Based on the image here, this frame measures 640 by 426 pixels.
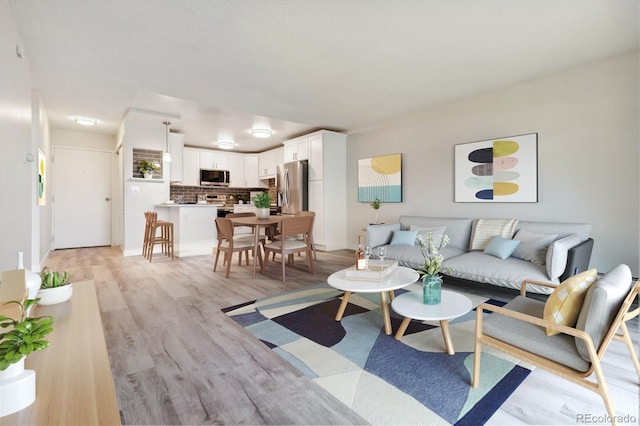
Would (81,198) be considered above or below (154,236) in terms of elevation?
above

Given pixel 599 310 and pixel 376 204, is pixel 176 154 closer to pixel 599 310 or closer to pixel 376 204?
pixel 376 204

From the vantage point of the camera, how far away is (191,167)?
25.4 feet

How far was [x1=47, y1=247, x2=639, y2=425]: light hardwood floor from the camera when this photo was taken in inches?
58.1

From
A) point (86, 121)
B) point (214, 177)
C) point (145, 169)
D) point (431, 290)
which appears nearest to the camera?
point (431, 290)

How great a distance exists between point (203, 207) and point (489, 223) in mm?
4943

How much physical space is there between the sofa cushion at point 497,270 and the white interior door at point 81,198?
295 inches

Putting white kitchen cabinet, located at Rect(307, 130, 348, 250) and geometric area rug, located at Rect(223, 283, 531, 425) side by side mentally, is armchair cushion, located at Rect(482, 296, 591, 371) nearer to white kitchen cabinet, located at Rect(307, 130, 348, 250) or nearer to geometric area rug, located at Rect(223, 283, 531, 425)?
geometric area rug, located at Rect(223, 283, 531, 425)

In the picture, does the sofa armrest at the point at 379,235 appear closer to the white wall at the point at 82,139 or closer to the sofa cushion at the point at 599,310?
the sofa cushion at the point at 599,310

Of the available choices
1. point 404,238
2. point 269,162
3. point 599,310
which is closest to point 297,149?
point 269,162

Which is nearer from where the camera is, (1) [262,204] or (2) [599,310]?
(2) [599,310]

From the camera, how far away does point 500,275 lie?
2.94m

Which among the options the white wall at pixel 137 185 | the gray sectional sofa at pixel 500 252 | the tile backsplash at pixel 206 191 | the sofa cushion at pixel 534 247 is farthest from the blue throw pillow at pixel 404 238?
the tile backsplash at pixel 206 191

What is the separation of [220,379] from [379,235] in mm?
3066

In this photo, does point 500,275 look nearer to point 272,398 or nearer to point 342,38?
point 272,398
